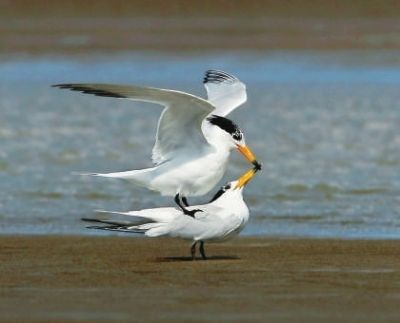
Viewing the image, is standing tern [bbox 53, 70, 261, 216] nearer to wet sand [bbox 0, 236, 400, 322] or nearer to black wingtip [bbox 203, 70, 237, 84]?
wet sand [bbox 0, 236, 400, 322]

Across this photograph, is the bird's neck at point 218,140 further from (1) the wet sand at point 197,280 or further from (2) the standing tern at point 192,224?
(1) the wet sand at point 197,280

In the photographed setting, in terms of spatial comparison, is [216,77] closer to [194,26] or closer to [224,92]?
[224,92]

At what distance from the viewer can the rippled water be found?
13812 mm

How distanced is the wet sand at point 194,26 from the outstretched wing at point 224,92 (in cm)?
1746

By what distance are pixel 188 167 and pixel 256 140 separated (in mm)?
6818

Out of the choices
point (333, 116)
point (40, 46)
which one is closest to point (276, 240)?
point (333, 116)

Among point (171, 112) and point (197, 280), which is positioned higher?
point (171, 112)

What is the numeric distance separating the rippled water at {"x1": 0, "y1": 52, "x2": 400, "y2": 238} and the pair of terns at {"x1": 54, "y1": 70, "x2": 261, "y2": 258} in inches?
50.7

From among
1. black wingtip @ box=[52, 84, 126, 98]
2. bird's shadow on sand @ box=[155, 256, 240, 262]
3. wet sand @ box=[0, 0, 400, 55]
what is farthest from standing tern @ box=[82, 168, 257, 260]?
wet sand @ box=[0, 0, 400, 55]

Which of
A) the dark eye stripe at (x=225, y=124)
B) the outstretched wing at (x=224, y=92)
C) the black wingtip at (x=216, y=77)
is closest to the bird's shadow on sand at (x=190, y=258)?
the dark eye stripe at (x=225, y=124)

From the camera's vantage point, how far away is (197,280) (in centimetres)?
1024

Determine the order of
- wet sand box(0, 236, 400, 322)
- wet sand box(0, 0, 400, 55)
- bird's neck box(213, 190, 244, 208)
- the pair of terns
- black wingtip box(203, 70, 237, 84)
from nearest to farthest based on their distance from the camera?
1. wet sand box(0, 236, 400, 322)
2. the pair of terns
3. bird's neck box(213, 190, 244, 208)
4. black wingtip box(203, 70, 237, 84)
5. wet sand box(0, 0, 400, 55)

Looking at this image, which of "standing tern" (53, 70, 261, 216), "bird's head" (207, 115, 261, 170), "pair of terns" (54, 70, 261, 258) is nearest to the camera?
"pair of terns" (54, 70, 261, 258)

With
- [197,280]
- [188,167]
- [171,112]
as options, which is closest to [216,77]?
[188,167]
